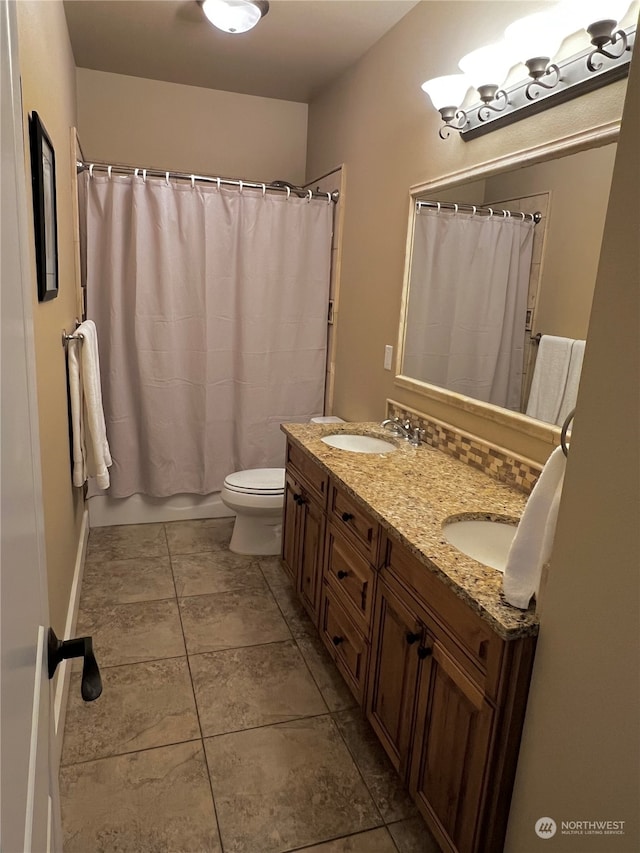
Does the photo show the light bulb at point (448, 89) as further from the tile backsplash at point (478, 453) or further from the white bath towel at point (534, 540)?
the white bath towel at point (534, 540)

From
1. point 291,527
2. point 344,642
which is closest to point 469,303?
point 291,527

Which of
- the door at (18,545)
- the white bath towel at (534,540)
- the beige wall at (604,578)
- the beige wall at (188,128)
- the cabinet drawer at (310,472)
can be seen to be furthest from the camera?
the beige wall at (188,128)

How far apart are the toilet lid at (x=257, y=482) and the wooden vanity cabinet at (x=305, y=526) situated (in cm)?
30

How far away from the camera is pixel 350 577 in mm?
1933

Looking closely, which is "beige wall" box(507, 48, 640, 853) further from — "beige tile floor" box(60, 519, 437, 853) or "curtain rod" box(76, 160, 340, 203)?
"curtain rod" box(76, 160, 340, 203)

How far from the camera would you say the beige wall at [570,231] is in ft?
5.24

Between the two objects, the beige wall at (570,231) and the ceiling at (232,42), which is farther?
the ceiling at (232,42)

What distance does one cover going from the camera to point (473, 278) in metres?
2.21

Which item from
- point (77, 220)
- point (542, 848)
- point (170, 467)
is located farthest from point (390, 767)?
point (77, 220)

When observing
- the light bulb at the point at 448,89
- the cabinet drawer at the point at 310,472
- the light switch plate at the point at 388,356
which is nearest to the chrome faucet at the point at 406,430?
the light switch plate at the point at 388,356

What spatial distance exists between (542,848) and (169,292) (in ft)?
9.52

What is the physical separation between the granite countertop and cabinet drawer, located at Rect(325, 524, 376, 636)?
0.23 m

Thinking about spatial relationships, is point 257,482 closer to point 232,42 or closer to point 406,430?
point 406,430

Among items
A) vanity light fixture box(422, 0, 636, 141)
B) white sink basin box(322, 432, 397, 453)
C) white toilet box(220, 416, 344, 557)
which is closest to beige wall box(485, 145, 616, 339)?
vanity light fixture box(422, 0, 636, 141)
